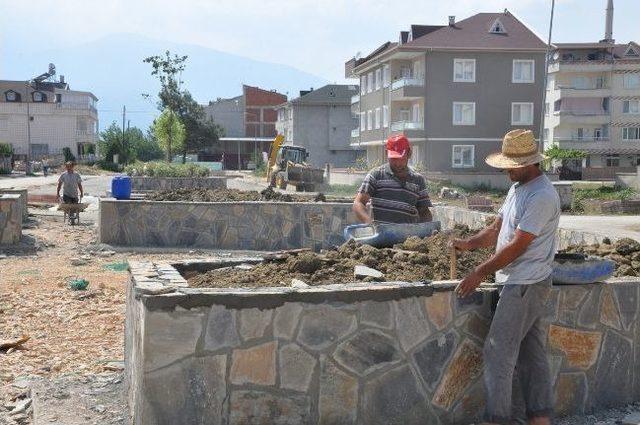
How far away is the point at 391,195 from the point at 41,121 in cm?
9630

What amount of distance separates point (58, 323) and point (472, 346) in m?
5.06

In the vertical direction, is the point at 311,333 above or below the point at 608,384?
above

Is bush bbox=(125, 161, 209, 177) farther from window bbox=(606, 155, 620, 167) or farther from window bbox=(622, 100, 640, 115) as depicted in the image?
window bbox=(622, 100, 640, 115)

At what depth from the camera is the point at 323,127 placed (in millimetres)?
88688

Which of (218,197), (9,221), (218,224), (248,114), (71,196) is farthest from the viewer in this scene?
(248,114)

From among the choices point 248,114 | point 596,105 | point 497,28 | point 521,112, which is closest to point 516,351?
point 521,112

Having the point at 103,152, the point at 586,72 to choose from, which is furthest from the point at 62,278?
the point at 103,152

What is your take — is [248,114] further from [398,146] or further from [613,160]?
[398,146]

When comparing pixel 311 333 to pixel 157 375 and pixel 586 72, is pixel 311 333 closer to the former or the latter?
pixel 157 375

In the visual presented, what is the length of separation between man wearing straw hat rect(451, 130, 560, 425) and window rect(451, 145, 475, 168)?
51361mm

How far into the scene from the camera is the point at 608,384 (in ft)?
19.4

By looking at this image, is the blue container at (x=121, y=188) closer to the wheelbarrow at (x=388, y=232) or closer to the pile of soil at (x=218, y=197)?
the pile of soil at (x=218, y=197)

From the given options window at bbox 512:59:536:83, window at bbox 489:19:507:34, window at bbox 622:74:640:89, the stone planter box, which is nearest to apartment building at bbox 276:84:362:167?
window at bbox 622:74:640:89

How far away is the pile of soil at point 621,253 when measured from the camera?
21.6ft
